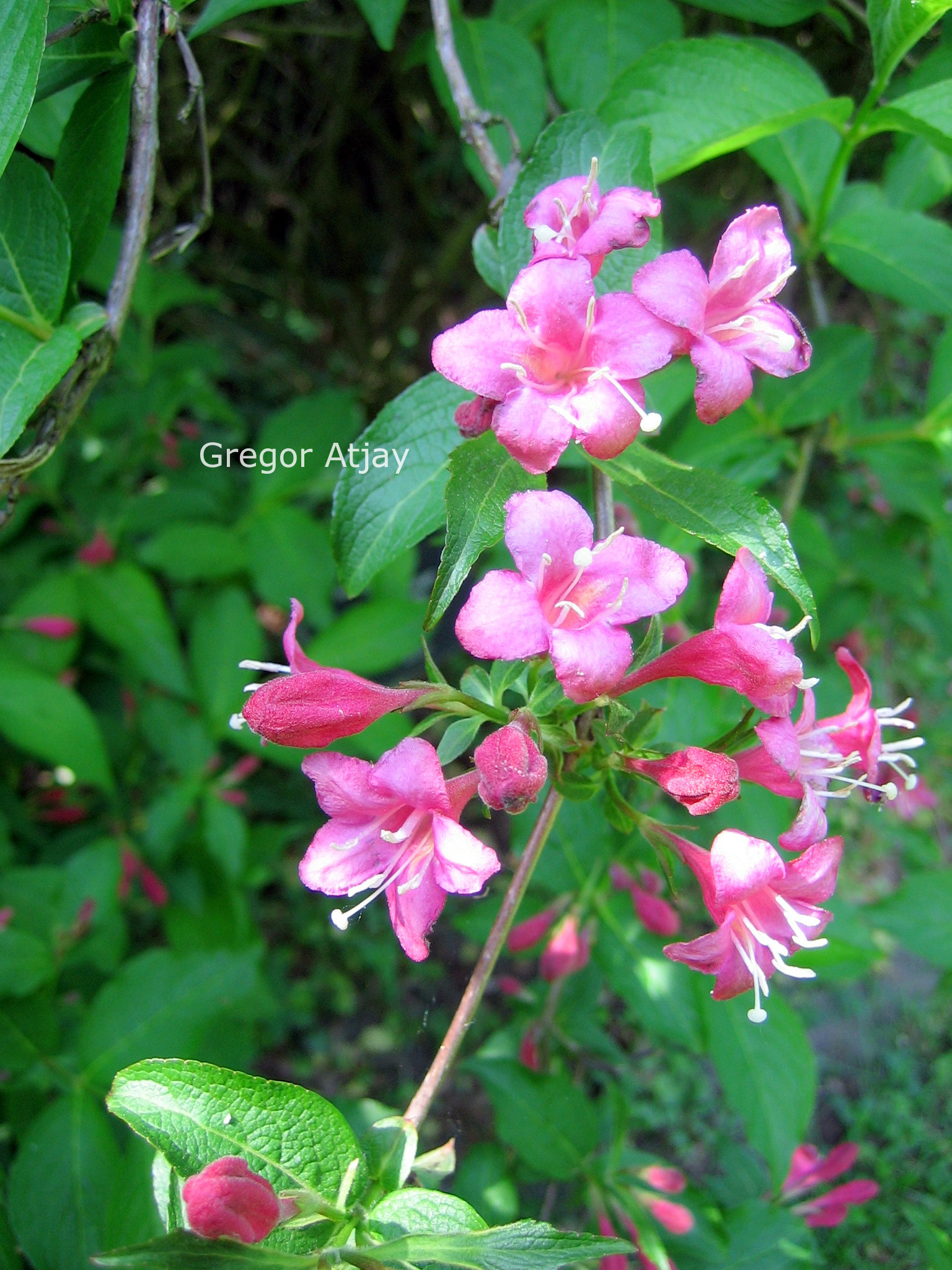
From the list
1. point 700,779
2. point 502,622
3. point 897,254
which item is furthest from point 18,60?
point 897,254

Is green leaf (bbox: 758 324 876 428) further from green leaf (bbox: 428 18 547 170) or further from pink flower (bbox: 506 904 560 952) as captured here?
pink flower (bbox: 506 904 560 952)

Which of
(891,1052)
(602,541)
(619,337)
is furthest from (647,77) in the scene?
(891,1052)

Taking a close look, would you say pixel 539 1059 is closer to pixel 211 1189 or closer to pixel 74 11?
pixel 211 1189

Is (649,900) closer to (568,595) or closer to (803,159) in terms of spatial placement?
(568,595)

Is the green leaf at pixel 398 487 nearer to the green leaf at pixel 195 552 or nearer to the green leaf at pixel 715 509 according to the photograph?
the green leaf at pixel 715 509

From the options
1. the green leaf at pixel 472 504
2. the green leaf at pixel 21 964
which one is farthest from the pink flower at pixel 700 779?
the green leaf at pixel 21 964

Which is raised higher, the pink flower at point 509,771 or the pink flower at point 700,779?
the pink flower at point 509,771
